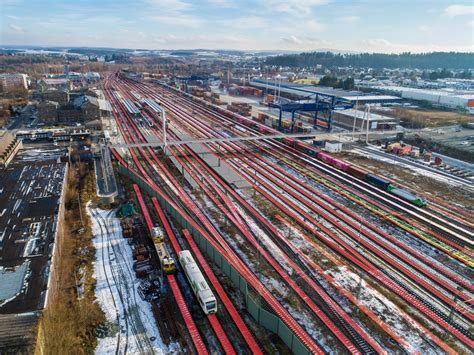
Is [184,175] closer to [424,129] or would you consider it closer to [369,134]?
[369,134]

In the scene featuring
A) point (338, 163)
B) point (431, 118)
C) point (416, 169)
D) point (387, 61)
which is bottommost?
point (416, 169)

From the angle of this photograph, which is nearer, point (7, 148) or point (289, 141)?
point (7, 148)

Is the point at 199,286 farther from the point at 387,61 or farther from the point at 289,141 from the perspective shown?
the point at 387,61

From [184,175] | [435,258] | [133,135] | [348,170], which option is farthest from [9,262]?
[133,135]

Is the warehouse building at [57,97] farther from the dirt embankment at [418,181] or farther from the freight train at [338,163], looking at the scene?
the dirt embankment at [418,181]

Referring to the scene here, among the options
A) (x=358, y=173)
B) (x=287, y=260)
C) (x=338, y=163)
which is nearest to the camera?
(x=287, y=260)

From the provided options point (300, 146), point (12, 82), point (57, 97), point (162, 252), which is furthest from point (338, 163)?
point (12, 82)
